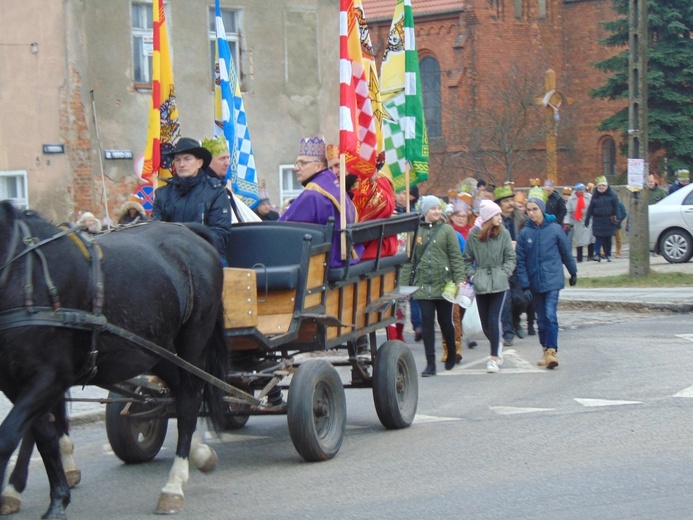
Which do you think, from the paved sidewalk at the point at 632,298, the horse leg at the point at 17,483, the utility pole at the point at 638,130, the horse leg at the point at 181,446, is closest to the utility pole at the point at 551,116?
the utility pole at the point at 638,130

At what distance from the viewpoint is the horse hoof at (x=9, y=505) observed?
6781 mm

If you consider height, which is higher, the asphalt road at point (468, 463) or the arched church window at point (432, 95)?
the arched church window at point (432, 95)

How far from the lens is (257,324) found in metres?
7.97

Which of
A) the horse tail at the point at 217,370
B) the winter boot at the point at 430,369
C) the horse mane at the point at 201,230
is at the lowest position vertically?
the winter boot at the point at 430,369

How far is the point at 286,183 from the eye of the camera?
93.9 feet

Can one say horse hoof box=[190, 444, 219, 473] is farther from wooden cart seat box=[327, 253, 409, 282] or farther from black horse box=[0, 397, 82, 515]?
wooden cart seat box=[327, 253, 409, 282]

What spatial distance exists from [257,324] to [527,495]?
2.26 meters

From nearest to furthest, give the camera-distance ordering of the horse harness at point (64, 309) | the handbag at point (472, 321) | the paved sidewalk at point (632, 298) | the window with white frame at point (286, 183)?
the horse harness at point (64, 309)
the handbag at point (472, 321)
the paved sidewalk at point (632, 298)
the window with white frame at point (286, 183)

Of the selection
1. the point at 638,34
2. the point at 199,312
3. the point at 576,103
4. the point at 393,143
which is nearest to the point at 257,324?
the point at 199,312

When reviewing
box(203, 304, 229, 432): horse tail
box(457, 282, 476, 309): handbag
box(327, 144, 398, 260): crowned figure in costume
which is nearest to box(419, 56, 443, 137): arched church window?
box(457, 282, 476, 309): handbag

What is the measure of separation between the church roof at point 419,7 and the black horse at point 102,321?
43.0 meters

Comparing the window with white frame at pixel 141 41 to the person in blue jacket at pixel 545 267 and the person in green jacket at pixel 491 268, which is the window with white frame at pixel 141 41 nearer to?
the person in green jacket at pixel 491 268

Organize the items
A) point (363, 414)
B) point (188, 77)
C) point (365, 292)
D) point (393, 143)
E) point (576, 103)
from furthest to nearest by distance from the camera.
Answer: point (576, 103) < point (188, 77) < point (393, 143) < point (363, 414) < point (365, 292)

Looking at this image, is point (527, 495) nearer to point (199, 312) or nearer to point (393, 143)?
point (199, 312)
